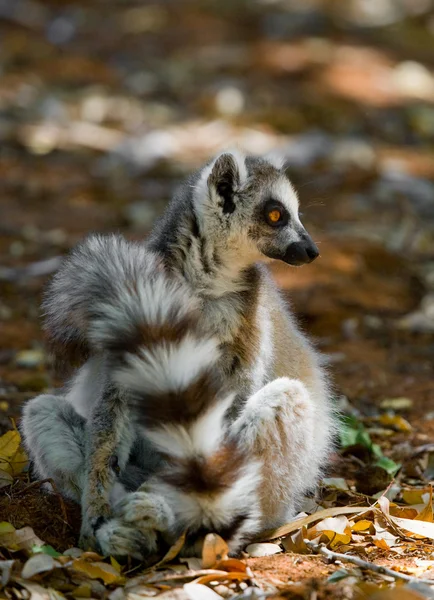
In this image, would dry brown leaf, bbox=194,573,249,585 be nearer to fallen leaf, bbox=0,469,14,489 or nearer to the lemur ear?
fallen leaf, bbox=0,469,14,489

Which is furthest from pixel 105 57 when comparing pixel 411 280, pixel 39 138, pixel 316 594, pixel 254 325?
pixel 316 594

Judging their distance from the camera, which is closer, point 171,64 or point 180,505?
point 180,505

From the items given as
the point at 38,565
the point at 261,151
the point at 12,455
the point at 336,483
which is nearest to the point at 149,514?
the point at 38,565

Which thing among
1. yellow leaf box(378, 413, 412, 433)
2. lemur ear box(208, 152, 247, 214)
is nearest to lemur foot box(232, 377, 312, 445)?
lemur ear box(208, 152, 247, 214)

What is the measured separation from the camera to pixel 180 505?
3.87 m

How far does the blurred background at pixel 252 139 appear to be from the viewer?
26.2ft

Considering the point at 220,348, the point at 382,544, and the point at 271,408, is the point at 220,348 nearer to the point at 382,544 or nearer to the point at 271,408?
the point at 271,408

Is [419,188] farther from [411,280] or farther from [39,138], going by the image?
[39,138]

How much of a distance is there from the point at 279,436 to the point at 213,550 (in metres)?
0.67

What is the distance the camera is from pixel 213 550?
3.90 meters

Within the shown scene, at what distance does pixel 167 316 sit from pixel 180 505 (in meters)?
0.76

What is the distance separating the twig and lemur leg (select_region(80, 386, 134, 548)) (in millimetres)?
902

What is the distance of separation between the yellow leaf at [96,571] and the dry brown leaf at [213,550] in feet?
1.16

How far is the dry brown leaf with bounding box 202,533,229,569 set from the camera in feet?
12.8
